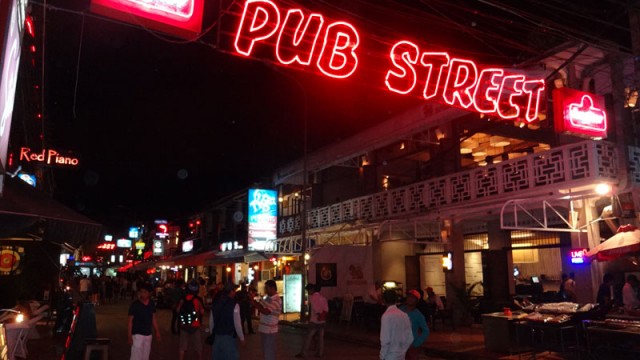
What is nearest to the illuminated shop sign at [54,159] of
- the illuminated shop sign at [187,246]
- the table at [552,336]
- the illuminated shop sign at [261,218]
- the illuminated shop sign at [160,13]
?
the illuminated shop sign at [261,218]

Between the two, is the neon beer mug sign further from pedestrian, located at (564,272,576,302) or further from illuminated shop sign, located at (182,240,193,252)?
illuminated shop sign, located at (182,240,193,252)

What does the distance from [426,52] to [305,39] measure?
3.19m

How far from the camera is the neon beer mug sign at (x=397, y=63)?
9.98m

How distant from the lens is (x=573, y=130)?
13227 millimetres

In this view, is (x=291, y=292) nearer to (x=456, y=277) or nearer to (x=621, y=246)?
(x=456, y=277)

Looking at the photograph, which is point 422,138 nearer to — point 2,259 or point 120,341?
point 120,341

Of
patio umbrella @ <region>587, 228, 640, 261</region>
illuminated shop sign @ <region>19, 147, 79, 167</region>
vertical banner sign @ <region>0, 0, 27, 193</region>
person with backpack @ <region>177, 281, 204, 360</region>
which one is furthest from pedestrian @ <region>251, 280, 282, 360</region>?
illuminated shop sign @ <region>19, 147, 79, 167</region>

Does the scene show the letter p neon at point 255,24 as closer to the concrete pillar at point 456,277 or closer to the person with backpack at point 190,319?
the person with backpack at point 190,319

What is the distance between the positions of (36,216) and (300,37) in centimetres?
619

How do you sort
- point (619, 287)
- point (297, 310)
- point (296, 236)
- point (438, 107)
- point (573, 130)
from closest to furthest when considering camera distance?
point (573, 130)
point (619, 287)
point (438, 107)
point (297, 310)
point (296, 236)

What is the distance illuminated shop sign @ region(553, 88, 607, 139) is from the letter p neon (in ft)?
25.6

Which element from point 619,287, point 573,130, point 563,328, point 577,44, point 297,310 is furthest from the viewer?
point 297,310

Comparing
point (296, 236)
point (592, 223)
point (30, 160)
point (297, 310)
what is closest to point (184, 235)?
point (296, 236)

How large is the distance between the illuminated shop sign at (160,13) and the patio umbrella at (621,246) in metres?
10.3
